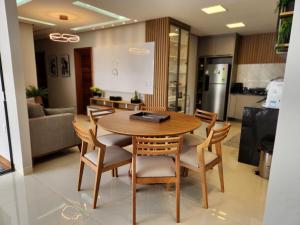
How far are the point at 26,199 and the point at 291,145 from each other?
96.7 inches

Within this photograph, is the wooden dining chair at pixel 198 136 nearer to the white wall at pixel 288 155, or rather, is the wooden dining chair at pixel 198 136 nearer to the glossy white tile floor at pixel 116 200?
the glossy white tile floor at pixel 116 200

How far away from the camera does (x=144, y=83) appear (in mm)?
4793

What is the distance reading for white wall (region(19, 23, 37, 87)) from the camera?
4.91 m

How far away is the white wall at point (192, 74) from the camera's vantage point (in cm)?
602

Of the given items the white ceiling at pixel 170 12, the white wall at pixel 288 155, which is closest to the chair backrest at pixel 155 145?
the white wall at pixel 288 155

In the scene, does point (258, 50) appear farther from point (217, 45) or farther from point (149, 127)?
point (149, 127)

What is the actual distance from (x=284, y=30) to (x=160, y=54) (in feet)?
8.61

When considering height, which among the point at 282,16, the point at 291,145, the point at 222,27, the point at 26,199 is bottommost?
the point at 26,199

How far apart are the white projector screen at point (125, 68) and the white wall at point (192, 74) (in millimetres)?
1878

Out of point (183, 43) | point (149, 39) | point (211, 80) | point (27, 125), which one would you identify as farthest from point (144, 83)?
point (27, 125)

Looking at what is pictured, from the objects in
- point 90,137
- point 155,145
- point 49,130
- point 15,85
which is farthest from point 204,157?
point 15,85

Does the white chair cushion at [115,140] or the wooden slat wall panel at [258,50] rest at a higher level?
the wooden slat wall panel at [258,50]

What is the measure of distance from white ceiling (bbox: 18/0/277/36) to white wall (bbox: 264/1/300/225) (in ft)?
9.45

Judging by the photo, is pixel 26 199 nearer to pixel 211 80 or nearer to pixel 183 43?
pixel 183 43
